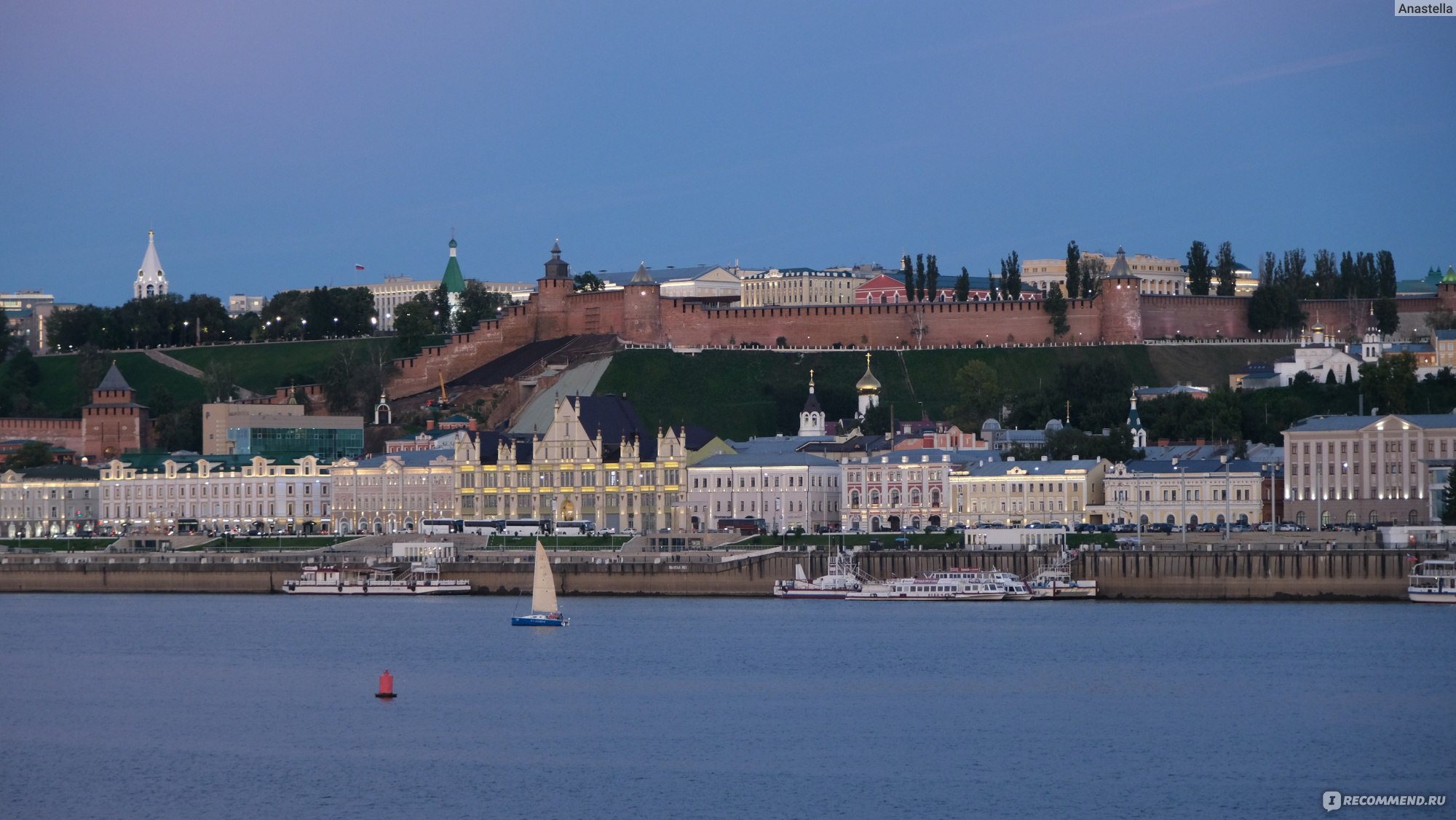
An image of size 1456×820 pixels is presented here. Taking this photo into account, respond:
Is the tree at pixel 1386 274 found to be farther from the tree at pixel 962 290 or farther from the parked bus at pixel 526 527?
the parked bus at pixel 526 527

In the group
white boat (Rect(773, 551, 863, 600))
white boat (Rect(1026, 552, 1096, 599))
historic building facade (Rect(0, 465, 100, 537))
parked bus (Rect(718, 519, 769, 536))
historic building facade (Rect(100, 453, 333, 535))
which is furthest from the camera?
historic building facade (Rect(0, 465, 100, 537))

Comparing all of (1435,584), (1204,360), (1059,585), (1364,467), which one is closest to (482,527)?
(1059,585)

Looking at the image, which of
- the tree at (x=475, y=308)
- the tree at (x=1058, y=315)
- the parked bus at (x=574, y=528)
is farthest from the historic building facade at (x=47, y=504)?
the tree at (x=1058, y=315)

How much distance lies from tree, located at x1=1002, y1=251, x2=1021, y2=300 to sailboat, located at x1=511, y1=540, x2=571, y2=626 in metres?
53.4

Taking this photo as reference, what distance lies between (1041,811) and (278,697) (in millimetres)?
17100

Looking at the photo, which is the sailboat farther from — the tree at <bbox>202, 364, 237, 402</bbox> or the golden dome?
the tree at <bbox>202, 364, 237, 402</bbox>

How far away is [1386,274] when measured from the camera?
110062 mm

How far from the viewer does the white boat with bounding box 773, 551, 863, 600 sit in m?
66.2

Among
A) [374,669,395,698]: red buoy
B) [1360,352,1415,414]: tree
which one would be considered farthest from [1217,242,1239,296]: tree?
[374,669,395,698]: red buoy

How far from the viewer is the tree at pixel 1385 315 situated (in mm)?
105750

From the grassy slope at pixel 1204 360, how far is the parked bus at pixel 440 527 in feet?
111

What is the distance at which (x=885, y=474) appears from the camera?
8006cm

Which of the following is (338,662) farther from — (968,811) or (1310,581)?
(1310,581)

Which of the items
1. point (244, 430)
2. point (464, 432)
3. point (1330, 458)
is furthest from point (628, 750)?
point (244, 430)
